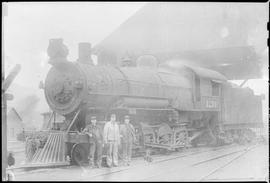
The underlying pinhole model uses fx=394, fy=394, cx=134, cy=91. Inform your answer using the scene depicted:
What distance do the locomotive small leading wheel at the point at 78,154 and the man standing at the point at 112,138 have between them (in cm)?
75

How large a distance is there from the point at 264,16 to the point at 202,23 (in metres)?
4.94

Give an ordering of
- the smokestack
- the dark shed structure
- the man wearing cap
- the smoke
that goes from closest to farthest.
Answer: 1. the man wearing cap
2. the smokestack
3. the dark shed structure
4. the smoke

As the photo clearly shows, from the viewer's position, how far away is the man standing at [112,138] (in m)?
10.0

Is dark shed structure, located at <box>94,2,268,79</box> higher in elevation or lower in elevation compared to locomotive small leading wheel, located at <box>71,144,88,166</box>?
higher

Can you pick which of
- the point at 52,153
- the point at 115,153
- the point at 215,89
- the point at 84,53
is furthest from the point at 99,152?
the point at 215,89

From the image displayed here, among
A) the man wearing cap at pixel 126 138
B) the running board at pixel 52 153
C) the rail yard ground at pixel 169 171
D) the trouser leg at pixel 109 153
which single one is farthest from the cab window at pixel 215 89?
the running board at pixel 52 153

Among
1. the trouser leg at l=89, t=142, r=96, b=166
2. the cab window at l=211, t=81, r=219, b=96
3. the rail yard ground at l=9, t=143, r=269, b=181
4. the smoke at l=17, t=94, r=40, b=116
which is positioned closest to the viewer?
the rail yard ground at l=9, t=143, r=269, b=181

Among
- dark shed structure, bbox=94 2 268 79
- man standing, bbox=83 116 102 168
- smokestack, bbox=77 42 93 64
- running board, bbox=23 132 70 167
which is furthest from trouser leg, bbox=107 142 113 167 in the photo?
dark shed structure, bbox=94 2 268 79

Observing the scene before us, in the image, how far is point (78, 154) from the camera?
34.8ft

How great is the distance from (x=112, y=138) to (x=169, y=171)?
69.1 inches

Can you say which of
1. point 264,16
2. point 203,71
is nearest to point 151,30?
point 203,71

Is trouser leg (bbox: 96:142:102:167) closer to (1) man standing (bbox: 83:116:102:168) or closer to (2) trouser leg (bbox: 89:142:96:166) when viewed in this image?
(1) man standing (bbox: 83:116:102:168)

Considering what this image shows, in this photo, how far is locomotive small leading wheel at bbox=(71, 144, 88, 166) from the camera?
1048 cm

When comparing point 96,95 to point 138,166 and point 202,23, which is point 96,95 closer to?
point 138,166
